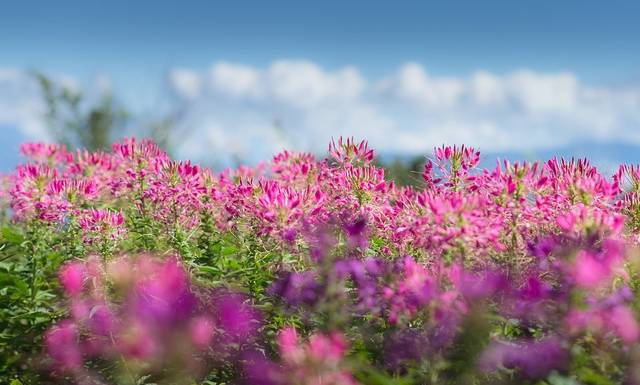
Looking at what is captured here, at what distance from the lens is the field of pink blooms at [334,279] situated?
10.5 feet

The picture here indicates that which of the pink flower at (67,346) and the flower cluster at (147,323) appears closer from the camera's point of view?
the flower cluster at (147,323)

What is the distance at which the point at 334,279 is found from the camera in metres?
3.44

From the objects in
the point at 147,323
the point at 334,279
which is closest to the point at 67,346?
the point at 147,323

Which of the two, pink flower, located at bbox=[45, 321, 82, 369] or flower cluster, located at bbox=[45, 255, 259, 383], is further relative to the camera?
pink flower, located at bbox=[45, 321, 82, 369]

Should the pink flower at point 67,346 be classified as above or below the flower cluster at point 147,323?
below

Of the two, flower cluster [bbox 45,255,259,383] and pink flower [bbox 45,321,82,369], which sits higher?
flower cluster [bbox 45,255,259,383]

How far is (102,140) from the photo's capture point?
21.9 m

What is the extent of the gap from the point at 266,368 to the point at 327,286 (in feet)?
1.51

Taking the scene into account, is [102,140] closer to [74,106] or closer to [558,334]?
[74,106]

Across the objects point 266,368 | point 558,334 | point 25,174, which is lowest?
point 266,368

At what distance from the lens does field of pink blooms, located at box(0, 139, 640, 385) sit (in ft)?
10.5

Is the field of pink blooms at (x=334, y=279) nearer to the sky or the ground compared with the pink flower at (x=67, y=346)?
nearer to the sky

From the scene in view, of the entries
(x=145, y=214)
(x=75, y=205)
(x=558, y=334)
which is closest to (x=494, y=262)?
(x=558, y=334)

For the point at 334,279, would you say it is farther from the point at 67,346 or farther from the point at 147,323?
the point at 67,346
